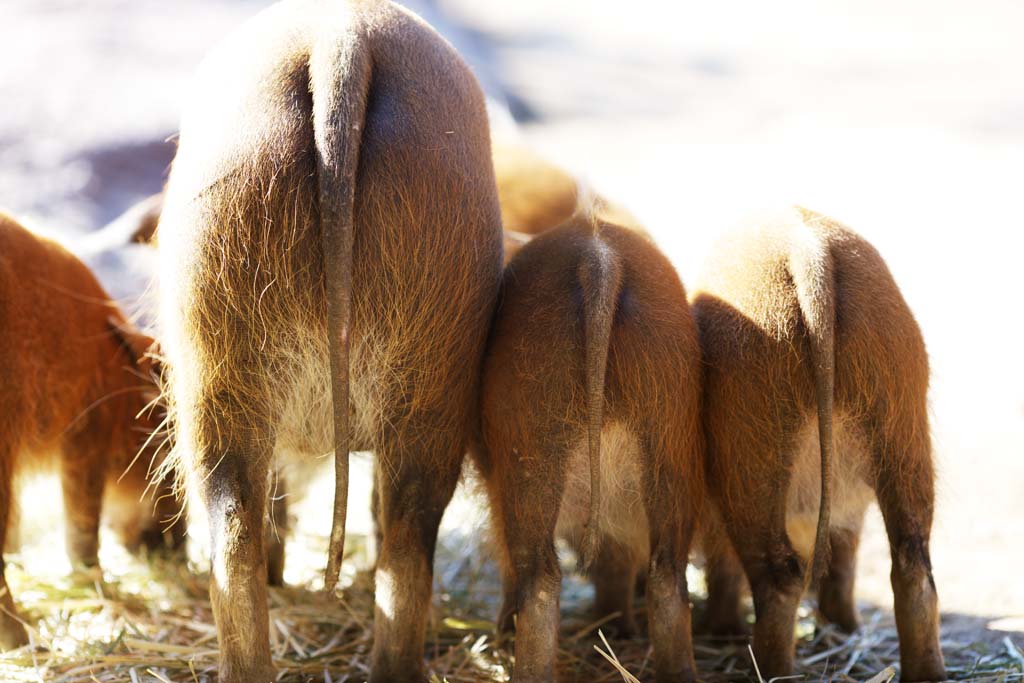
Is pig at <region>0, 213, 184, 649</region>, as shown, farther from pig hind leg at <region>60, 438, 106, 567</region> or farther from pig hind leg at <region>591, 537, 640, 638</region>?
pig hind leg at <region>591, 537, 640, 638</region>

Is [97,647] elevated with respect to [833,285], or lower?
lower

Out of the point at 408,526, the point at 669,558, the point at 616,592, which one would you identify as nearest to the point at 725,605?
the point at 616,592

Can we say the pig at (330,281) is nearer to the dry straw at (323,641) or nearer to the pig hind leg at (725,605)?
the dry straw at (323,641)

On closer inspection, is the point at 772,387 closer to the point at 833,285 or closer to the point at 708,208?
the point at 833,285

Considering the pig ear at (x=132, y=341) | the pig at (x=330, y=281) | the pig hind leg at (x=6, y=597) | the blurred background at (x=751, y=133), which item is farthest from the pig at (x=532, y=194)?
the pig hind leg at (x=6, y=597)

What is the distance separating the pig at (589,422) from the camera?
84.4 inches

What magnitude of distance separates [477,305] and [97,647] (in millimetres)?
1433

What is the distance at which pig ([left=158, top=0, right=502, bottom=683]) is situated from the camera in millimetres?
2008

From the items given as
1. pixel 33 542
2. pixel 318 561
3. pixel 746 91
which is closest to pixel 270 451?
pixel 318 561

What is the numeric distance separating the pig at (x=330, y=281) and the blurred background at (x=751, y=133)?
734 millimetres

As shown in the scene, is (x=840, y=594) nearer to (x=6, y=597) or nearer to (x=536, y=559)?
(x=536, y=559)

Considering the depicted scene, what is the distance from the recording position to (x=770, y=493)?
2328 millimetres

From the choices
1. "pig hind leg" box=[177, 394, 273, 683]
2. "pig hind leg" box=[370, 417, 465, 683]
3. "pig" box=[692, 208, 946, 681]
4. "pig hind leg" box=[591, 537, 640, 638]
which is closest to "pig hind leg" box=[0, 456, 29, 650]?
"pig hind leg" box=[177, 394, 273, 683]

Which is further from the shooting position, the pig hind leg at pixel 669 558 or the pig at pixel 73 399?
the pig at pixel 73 399
